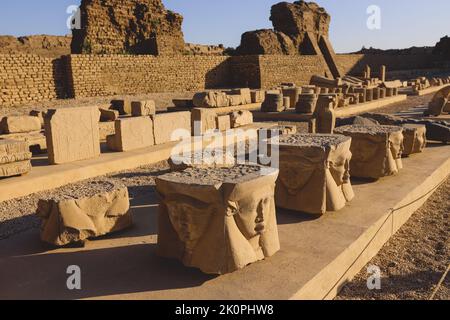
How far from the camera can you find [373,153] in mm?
5777

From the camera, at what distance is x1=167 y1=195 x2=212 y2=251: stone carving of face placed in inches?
124

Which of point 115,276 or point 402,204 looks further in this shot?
point 402,204

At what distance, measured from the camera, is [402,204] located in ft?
16.0

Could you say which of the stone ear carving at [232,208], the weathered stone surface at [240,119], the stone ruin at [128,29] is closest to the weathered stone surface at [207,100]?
the weathered stone surface at [240,119]

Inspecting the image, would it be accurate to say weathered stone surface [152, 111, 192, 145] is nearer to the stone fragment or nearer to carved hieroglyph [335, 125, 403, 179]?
carved hieroglyph [335, 125, 403, 179]

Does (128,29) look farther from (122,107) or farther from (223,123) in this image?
(223,123)

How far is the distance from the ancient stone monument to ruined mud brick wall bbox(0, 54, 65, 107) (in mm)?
10790

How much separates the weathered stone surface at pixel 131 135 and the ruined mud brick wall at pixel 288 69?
54.3ft

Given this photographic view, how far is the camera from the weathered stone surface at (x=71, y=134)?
6.84 m

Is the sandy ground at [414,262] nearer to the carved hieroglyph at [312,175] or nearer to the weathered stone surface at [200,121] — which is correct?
the carved hieroglyph at [312,175]
